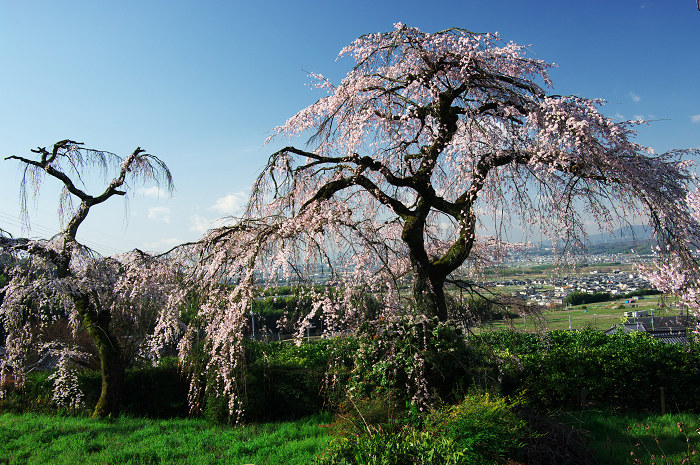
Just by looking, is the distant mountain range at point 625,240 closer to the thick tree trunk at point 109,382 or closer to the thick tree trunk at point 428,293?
the thick tree trunk at point 428,293

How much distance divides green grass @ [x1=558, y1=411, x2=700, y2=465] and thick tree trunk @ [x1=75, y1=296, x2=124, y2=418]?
8.39 meters

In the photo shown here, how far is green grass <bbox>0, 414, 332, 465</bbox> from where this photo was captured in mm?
5488

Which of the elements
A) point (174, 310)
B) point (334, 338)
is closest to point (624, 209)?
point (334, 338)

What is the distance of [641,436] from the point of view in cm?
572

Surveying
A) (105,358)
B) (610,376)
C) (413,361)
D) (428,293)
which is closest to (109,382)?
(105,358)

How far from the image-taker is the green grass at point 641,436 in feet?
16.1

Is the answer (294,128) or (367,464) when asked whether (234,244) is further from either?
(367,464)

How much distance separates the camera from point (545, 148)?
5.26m

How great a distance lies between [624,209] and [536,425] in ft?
9.66

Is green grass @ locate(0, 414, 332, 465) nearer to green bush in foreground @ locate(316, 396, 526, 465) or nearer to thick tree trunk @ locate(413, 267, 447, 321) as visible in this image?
green bush in foreground @ locate(316, 396, 526, 465)

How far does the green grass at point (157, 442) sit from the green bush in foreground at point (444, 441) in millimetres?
1156

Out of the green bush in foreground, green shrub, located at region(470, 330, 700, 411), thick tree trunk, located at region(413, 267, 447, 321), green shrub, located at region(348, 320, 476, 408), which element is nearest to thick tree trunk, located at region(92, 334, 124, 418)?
green shrub, located at region(348, 320, 476, 408)

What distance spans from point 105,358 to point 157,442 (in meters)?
3.01

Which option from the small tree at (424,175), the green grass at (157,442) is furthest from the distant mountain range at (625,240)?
the green grass at (157,442)
